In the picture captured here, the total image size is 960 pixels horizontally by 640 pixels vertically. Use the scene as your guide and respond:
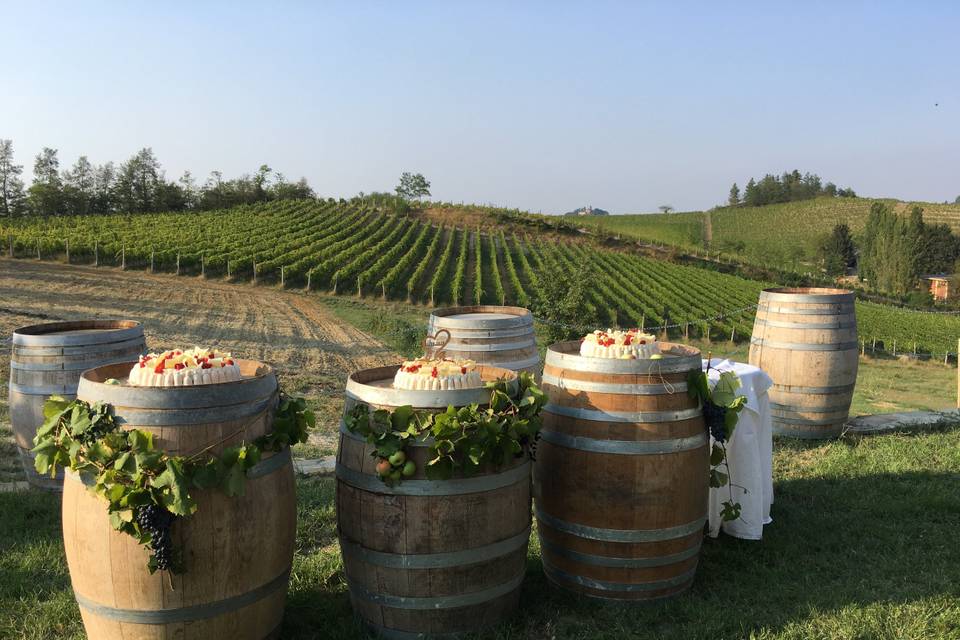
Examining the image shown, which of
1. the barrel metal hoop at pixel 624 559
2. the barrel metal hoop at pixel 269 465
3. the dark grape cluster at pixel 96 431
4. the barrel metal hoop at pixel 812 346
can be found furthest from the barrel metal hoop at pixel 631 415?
the barrel metal hoop at pixel 812 346

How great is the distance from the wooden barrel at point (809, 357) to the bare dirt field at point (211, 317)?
4.99 meters

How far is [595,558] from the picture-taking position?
367 centimetres

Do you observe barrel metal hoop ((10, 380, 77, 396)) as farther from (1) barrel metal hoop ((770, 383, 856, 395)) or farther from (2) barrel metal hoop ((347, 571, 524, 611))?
(1) barrel metal hoop ((770, 383, 856, 395))

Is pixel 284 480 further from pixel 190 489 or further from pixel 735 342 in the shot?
pixel 735 342

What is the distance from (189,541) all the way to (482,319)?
350cm

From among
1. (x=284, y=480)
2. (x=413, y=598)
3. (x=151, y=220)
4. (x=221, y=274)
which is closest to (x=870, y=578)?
(x=413, y=598)

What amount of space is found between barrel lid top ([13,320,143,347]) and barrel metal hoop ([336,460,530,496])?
2811 millimetres

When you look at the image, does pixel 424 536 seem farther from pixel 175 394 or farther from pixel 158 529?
pixel 175 394

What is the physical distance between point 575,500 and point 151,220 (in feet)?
170

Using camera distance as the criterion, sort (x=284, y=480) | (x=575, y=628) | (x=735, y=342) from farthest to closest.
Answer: (x=735, y=342) → (x=575, y=628) → (x=284, y=480)

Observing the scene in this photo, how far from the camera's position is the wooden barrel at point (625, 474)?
3.57m

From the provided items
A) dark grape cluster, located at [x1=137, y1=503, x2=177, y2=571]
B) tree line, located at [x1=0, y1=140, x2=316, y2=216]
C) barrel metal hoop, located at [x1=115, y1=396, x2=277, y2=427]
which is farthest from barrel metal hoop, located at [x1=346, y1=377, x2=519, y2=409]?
tree line, located at [x1=0, y1=140, x2=316, y2=216]

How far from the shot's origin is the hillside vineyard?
101 feet

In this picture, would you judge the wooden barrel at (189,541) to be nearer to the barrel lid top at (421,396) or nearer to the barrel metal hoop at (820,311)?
the barrel lid top at (421,396)
